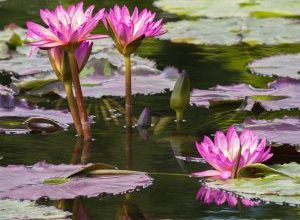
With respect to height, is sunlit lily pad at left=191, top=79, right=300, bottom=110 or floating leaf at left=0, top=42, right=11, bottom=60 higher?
floating leaf at left=0, top=42, right=11, bottom=60

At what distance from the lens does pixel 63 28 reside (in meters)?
2.47

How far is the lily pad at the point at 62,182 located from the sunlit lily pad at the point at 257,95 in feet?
3.23

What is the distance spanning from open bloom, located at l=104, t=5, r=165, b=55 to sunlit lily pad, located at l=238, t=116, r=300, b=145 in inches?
15.5

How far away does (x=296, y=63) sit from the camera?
3932mm

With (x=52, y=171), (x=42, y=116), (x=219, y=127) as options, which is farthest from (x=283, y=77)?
(x=52, y=171)

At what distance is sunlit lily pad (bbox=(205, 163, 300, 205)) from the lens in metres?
1.98

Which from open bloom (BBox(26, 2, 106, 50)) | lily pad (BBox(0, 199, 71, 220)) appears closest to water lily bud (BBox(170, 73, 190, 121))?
open bloom (BBox(26, 2, 106, 50))

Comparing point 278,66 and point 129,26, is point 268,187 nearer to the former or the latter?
point 129,26

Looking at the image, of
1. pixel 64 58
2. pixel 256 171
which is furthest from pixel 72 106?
pixel 256 171

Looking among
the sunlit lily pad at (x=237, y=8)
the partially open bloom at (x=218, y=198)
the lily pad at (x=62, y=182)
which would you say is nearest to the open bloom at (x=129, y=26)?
the lily pad at (x=62, y=182)

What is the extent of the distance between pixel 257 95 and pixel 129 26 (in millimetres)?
840

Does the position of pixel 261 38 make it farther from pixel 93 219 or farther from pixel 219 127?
pixel 93 219

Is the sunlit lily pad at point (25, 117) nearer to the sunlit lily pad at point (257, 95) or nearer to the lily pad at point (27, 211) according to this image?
the sunlit lily pad at point (257, 95)

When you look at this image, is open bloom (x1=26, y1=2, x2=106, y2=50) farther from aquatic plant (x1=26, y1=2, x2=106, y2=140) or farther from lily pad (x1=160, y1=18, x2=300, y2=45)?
lily pad (x1=160, y1=18, x2=300, y2=45)
